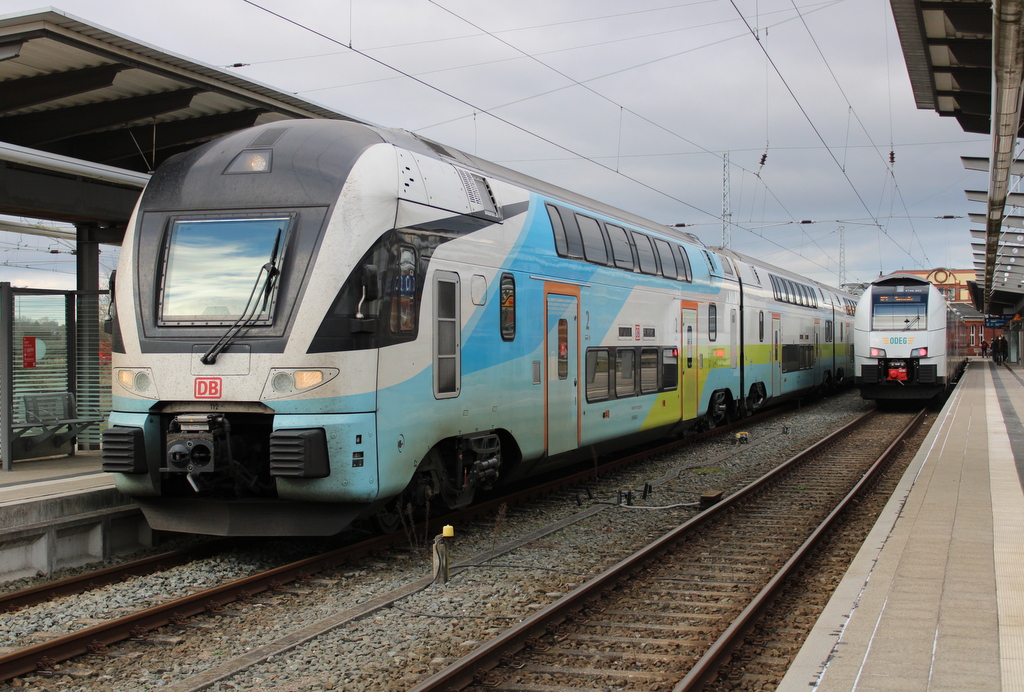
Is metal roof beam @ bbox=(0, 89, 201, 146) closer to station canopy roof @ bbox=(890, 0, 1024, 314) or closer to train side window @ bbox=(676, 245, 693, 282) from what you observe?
train side window @ bbox=(676, 245, 693, 282)

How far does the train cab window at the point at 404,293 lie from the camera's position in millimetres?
7184

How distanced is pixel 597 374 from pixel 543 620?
5638mm

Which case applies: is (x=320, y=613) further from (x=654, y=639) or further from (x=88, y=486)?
(x=88, y=486)

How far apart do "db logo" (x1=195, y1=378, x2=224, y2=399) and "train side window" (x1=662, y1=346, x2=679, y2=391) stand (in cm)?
822

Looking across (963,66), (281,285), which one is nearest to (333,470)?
(281,285)

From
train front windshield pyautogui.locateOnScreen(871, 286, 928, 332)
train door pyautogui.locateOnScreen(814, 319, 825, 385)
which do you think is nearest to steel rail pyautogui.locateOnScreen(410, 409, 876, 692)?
train front windshield pyautogui.locateOnScreen(871, 286, 928, 332)

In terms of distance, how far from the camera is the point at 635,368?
12508 millimetres

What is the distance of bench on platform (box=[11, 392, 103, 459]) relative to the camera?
10.2m

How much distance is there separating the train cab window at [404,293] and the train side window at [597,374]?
12.9 ft

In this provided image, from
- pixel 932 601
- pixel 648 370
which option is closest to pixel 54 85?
pixel 648 370

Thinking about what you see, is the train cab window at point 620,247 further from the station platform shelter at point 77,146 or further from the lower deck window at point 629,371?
the station platform shelter at point 77,146

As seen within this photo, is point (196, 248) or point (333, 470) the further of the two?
point (196, 248)

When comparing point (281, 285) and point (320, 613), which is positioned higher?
point (281, 285)

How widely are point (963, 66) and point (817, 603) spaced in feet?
26.5
